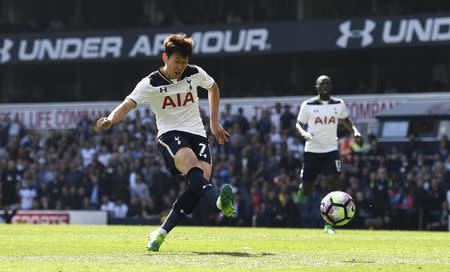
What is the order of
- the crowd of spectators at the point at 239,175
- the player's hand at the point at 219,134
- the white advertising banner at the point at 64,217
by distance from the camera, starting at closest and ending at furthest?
the player's hand at the point at 219,134 < the crowd of spectators at the point at 239,175 < the white advertising banner at the point at 64,217

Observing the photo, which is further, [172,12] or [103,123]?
[172,12]

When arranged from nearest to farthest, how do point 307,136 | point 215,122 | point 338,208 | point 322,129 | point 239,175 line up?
1. point 215,122
2. point 338,208
3. point 307,136
4. point 322,129
5. point 239,175

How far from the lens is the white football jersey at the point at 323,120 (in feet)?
61.7

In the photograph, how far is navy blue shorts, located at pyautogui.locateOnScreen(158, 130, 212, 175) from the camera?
40.5 ft

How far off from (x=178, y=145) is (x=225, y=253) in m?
1.30

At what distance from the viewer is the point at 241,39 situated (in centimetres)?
3509

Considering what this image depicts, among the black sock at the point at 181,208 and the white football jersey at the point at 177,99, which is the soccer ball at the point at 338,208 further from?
the black sock at the point at 181,208

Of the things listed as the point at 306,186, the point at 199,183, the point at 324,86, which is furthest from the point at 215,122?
the point at 306,186

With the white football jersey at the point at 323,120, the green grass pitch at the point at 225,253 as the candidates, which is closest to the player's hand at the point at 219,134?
the green grass pitch at the point at 225,253

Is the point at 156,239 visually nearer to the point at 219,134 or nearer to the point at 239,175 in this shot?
the point at 219,134

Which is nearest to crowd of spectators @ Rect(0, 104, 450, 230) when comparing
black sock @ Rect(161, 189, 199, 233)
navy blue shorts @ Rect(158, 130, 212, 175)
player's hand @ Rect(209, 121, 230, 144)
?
navy blue shorts @ Rect(158, 130, 212, 175)

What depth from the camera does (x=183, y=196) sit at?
12195mm

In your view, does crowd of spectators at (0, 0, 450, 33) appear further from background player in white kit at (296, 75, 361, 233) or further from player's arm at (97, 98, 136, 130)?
player's arm at (97, 98, 136, 130)

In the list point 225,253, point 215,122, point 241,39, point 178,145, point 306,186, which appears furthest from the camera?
point 241,39
